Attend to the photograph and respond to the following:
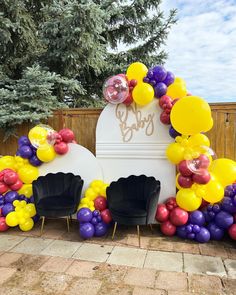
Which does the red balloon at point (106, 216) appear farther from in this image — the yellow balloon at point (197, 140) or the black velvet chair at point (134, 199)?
the yellow balloon at point (197, 140)

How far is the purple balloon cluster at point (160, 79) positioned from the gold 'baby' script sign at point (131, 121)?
347 mm

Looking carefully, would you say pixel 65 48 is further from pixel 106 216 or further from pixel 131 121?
pixel 106 216

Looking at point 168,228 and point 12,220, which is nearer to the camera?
point 168,228

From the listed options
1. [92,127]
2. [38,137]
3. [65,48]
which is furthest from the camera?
[65,48]

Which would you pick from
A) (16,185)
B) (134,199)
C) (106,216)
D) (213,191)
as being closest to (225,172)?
(213,191)

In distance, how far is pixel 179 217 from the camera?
10.7 ft

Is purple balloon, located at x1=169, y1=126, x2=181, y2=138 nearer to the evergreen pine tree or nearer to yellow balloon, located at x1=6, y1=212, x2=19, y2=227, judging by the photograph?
the evergreen pine tree

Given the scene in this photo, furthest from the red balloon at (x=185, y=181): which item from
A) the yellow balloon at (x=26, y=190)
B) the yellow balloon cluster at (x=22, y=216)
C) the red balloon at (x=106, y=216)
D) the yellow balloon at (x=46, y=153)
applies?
the yellow balloon at (x=26, y=190)

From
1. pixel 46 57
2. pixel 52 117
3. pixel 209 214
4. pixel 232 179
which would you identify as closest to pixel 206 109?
pixel 232 179

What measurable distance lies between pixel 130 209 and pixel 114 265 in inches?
27.6

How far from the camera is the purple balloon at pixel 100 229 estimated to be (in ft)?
11.1

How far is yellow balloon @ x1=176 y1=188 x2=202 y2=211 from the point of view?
324cm

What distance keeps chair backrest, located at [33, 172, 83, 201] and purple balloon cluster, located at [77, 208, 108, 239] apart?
19.1 inches

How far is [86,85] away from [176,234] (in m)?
4.20
